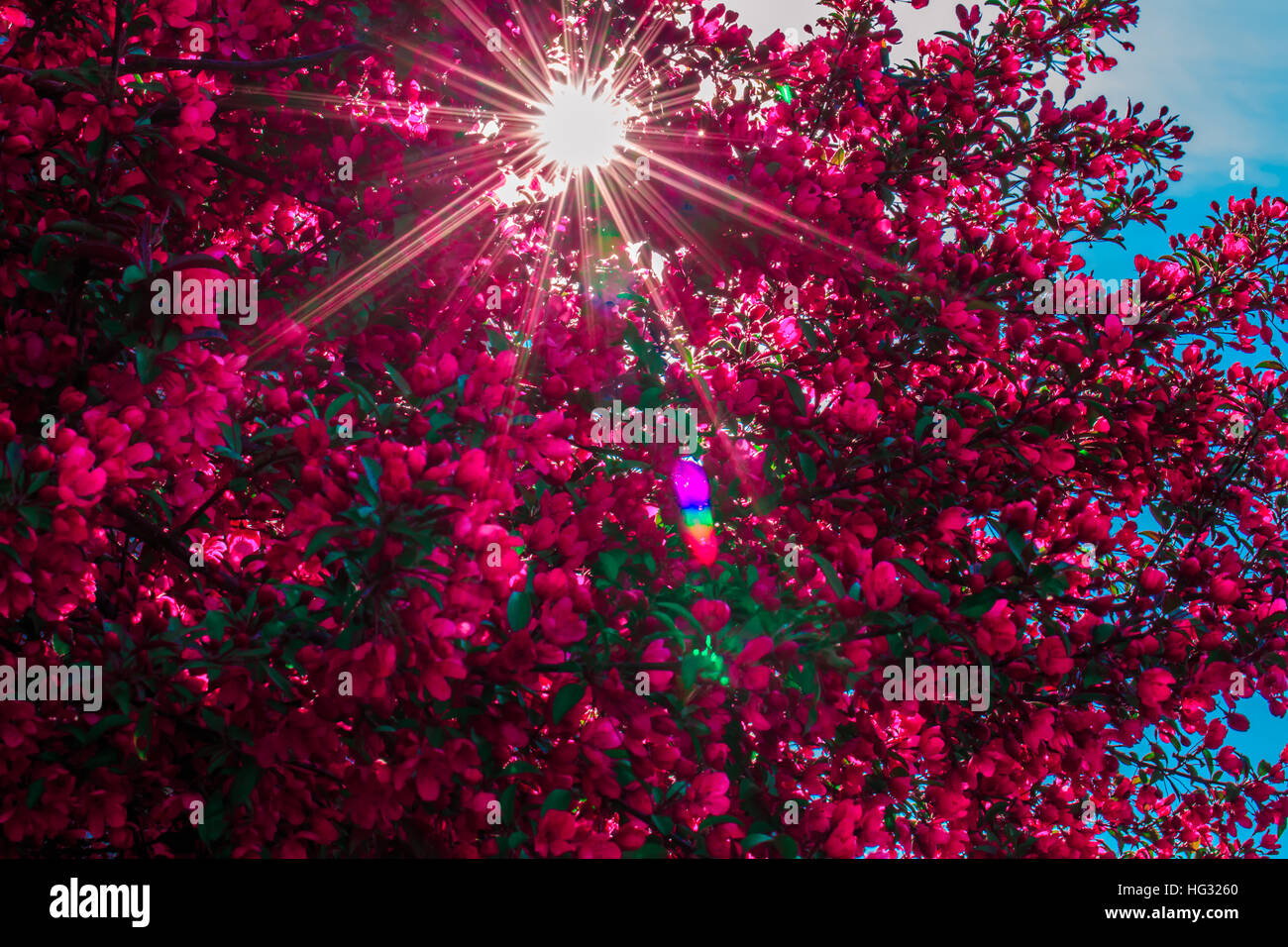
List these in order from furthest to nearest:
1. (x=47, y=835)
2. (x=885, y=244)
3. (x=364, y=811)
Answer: (x=885, y=244) < (x=47, y=835) < (x=364, y=811)

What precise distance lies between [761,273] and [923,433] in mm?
1121

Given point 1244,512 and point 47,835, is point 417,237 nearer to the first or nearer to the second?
point 47,835

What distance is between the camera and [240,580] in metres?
2.40

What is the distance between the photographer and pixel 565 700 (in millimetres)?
1869

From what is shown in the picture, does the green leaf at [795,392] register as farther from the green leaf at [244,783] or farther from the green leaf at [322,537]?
the green leaf at [244,783]

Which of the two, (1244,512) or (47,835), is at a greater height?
(1244,512)

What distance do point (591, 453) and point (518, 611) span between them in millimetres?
1192

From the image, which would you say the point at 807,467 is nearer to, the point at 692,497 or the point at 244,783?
the point at 692,497

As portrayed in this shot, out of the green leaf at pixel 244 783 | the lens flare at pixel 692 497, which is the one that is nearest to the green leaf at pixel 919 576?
the lens flare at pixel 692 497

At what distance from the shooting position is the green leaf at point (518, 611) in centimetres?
182

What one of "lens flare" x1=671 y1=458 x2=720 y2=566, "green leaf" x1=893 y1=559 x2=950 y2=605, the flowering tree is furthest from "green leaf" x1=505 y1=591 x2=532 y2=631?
"green leaf" x1=893 y1=559 x2=950 y2=605

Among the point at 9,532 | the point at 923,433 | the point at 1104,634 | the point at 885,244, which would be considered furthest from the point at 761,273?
the point at 9,532

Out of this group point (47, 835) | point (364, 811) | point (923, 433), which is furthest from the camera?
point (923, 433)
